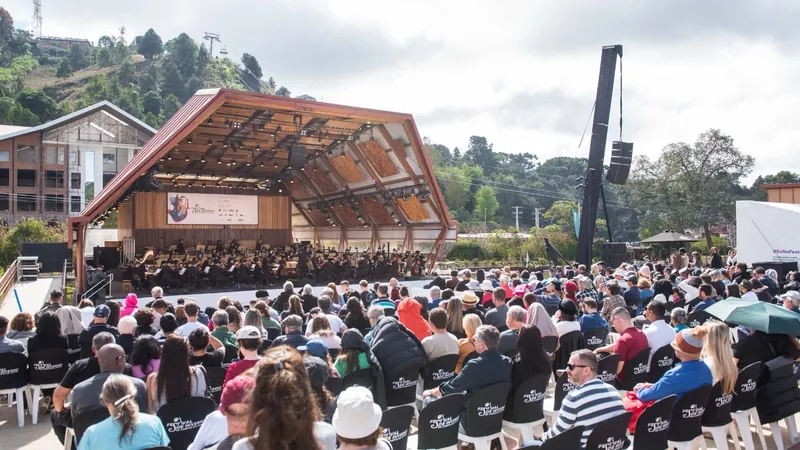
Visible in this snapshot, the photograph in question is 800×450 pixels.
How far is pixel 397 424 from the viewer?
332 cm

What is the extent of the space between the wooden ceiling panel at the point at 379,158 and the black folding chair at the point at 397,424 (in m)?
17.1

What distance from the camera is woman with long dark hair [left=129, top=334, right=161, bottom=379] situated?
161 inches

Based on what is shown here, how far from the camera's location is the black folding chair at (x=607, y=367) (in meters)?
4.70

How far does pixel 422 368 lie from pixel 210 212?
66.5 ft

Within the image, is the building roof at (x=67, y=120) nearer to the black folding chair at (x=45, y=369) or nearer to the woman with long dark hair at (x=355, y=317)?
the black folding chair at (x=45, y=369)

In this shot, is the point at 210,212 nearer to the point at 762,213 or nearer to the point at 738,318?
the point at 762,213

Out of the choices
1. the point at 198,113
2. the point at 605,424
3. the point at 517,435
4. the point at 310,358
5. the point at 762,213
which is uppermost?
the point at 198,113

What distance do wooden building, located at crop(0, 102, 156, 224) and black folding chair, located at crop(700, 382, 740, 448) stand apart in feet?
135

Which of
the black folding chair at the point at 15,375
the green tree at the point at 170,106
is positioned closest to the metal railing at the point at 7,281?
the black folding chair at the point at 15,375

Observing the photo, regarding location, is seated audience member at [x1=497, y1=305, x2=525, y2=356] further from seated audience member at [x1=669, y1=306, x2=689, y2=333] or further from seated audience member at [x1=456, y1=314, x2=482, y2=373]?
seated audience member at [x1=669, y1=306, x2=689, y2=333]

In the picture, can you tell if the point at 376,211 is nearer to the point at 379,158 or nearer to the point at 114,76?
the point at 379,158

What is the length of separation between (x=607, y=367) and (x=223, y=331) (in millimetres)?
3161

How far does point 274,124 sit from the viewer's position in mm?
18734

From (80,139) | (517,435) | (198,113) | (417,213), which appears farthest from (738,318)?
(80,139)
